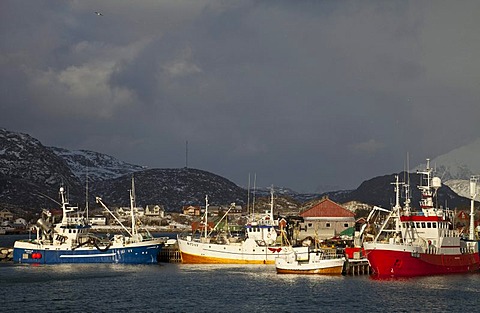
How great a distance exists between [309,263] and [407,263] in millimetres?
11147

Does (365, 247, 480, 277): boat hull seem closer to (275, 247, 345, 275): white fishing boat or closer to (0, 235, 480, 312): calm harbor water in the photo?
(0, 235, 480, 312): calm harbor water

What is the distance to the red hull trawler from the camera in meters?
74.6

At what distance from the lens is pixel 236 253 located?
96.1 m

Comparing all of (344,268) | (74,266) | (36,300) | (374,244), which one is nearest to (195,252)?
(74,266)

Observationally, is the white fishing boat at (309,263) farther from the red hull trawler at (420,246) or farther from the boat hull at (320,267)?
the red hull trawler at (420,246)

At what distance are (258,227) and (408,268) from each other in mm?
26410

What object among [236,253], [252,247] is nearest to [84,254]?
[236,253]

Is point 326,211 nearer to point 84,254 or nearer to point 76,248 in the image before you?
point 84,254

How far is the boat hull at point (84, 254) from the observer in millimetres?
95125

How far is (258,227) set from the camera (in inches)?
3802

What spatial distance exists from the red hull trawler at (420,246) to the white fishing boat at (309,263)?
5.16 metres

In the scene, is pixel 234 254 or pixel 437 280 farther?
pixel 234 254

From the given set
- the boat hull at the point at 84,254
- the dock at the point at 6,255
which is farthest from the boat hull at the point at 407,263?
the dock at the point at 6,255

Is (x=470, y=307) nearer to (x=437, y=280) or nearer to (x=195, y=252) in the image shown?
(x=437, y=280)
